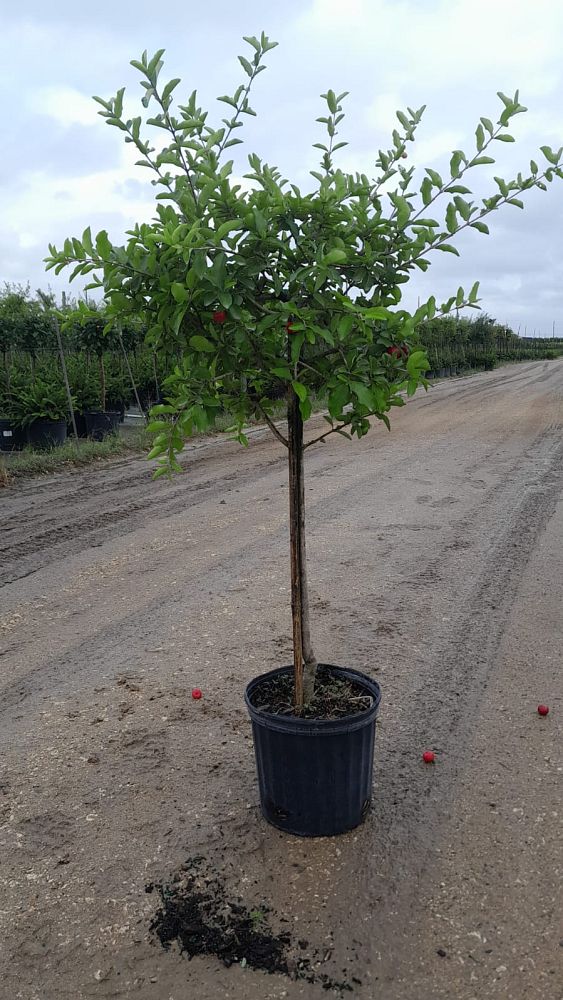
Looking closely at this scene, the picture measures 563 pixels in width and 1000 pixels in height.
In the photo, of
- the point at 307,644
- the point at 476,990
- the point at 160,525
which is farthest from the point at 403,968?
the point at 160,525

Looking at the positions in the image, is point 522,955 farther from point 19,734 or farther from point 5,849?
point 19,734

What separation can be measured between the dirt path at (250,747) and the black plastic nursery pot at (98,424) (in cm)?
510

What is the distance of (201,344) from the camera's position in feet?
7.85

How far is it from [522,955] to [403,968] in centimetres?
37

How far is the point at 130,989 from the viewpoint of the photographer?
219 centimetres

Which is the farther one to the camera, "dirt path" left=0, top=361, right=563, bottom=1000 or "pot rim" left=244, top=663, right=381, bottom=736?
"pot rim" left=244, top=663, right=381, bottom=736

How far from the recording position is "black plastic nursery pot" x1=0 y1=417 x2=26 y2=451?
39.0ft

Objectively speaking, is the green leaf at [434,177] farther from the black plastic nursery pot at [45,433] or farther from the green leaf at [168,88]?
the black plastic nursery pot at [45,433]

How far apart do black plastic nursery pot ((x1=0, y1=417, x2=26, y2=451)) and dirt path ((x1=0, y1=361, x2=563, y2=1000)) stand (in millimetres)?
4750

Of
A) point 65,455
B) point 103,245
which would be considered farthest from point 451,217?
point 65,455

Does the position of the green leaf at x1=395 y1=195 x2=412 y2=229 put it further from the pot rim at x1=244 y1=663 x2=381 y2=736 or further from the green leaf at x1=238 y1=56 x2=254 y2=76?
the pot rim at x1=244 y1=663 x2=381 y2=736

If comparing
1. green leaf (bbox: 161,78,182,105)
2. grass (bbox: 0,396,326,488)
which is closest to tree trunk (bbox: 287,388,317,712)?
green leaf (bbox: 161,78,182,105)

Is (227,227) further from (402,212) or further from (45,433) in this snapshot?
(45,433)

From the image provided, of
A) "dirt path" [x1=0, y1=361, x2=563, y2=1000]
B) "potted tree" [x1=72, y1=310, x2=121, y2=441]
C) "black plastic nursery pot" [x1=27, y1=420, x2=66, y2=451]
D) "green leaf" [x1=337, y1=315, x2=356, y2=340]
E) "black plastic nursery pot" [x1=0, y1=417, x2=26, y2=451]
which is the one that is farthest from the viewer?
"potted tree" [x1=72, y1=310, x2=121, y2=441]
